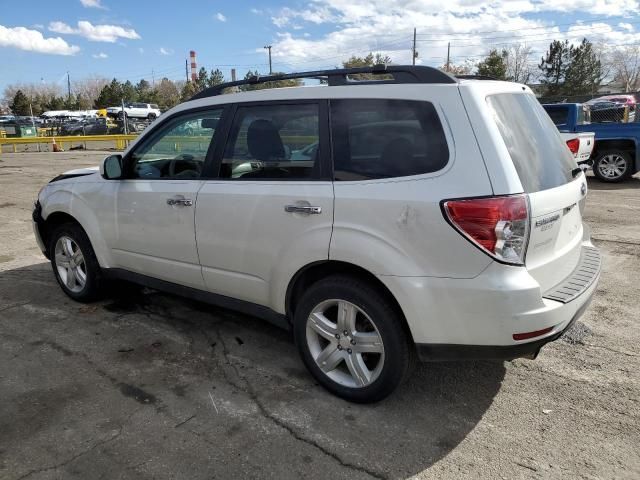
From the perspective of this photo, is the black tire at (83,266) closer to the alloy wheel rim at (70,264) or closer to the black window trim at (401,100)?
the alloy wheel rim at (70,264)

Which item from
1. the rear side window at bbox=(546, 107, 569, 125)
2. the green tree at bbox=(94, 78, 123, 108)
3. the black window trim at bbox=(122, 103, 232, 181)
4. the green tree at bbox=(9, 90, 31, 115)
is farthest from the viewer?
the green tree at bbox=(94, 78, 123, 108)

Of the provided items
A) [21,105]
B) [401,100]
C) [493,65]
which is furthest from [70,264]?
[21,105]

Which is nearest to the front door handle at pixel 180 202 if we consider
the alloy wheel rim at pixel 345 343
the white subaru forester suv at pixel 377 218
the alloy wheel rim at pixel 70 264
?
the white subaru forester suv at pixel 377 218

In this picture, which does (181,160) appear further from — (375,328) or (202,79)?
(202,79)

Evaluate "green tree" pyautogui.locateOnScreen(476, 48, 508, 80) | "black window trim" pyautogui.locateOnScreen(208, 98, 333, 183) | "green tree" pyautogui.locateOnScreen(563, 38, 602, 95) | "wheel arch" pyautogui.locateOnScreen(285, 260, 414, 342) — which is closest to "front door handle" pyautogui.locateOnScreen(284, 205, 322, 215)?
"black window trim" pyautogui.locateOnScreen(208, 98, 333, 183)

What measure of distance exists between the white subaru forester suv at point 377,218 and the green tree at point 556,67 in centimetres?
6723

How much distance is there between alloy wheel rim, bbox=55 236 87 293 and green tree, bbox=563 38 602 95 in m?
67.5

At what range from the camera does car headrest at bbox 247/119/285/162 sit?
3.37m

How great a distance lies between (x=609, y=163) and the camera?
11.9m

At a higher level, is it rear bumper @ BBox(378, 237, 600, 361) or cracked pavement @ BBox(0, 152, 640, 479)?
rear bumper @ BBox(378, 237, 600, 361)

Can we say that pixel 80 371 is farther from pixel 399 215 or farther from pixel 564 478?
pixel 564 478

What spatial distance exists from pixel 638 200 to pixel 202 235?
9.18 meters

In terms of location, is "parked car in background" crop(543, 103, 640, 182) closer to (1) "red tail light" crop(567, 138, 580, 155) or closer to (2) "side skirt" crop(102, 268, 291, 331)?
(1) "red tail light" crop(567, 138, 580, 155)

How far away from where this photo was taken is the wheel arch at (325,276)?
288 centimetres
